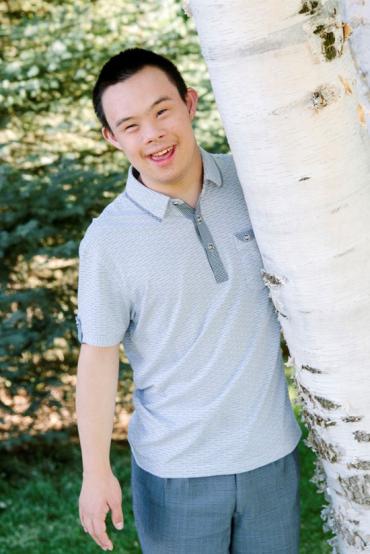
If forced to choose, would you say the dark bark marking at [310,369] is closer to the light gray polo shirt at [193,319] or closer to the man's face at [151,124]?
the light gray polo shirt at [193,319]

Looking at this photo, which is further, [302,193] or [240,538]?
[240,538]

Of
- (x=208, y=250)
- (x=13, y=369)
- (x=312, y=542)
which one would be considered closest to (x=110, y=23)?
(x=13, y=369)

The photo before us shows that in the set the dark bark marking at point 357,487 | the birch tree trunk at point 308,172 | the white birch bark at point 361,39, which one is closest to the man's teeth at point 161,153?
the birch tree trunk at point 308,172

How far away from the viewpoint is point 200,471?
79.4 inches

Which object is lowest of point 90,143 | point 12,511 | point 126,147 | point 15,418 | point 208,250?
point 12,511

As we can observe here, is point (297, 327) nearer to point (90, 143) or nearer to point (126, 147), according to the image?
point (126, 147)

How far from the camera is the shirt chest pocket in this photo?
194 centimetres

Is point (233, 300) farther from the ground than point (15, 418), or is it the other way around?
point (233, 300)

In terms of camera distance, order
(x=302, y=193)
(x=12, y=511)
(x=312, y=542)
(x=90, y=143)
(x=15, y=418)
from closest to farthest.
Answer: (x=302, y=193) → (x=312, y=542) → (x=12, y=511) → (x=15, y=418) → (x=90, y=143)

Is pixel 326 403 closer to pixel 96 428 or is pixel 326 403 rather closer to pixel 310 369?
pixel 310 369

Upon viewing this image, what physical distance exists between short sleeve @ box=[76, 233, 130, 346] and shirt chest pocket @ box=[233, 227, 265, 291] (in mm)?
273

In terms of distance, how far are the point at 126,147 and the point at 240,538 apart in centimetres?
99

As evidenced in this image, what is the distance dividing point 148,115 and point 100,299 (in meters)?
0.42

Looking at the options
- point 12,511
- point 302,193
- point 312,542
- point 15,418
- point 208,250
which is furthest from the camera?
point 15,418
